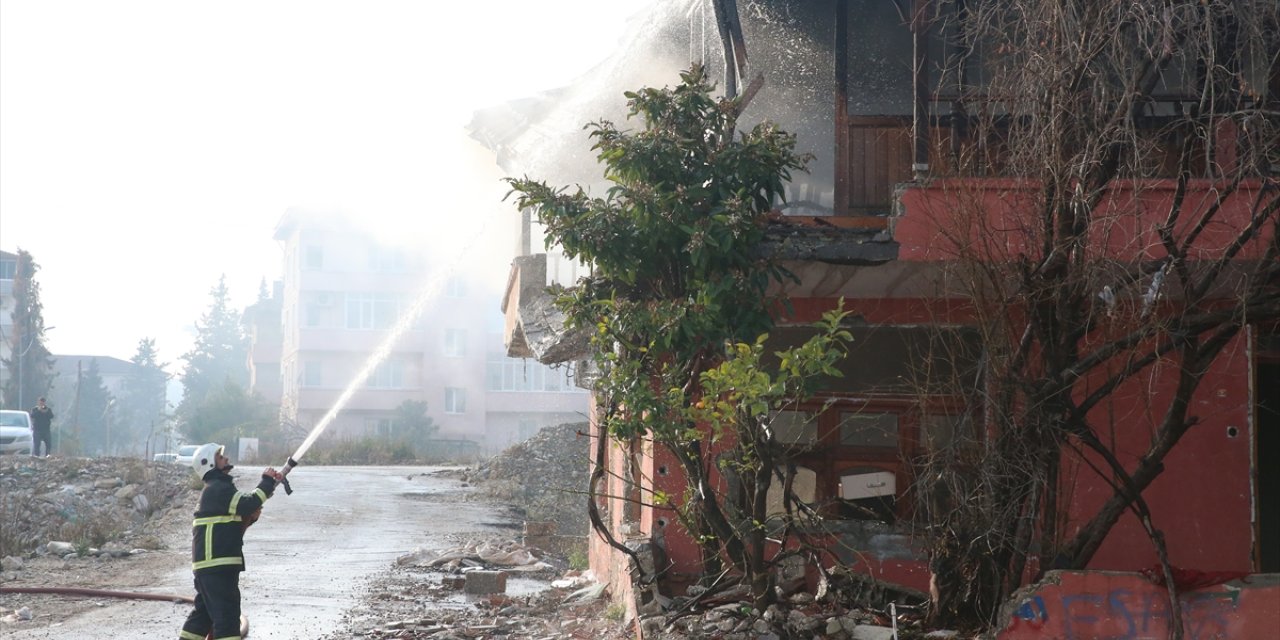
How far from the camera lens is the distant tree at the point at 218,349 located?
7388 centimetres

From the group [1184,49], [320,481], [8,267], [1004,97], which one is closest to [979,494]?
[1004,97]

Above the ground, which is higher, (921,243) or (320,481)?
(921,243)

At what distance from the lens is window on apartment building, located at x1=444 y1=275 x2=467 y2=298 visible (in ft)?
182

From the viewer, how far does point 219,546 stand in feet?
29.5

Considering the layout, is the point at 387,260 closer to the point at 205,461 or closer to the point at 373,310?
the point at 373,310

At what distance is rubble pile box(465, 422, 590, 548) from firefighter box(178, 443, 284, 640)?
33.0 ft

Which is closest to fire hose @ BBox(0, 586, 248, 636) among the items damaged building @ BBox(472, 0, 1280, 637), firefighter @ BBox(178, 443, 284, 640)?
firefighter @ BBox(178, 443, 284, 640)

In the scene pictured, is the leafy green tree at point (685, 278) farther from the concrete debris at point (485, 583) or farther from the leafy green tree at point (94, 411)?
the leafy green tree at point (94, 411)

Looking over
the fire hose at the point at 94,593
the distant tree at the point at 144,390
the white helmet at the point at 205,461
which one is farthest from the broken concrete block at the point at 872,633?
the distant tree at the point at 144,390

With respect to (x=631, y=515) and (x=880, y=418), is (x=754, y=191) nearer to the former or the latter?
(x=880, y=418)

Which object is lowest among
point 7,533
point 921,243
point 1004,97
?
point 7,533

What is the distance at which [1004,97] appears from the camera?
7.80 metres

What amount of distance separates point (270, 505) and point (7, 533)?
501 centimetres

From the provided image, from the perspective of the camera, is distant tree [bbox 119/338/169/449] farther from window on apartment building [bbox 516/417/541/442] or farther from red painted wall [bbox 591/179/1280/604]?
red painted wall [bbox 591/179/1280/604]
